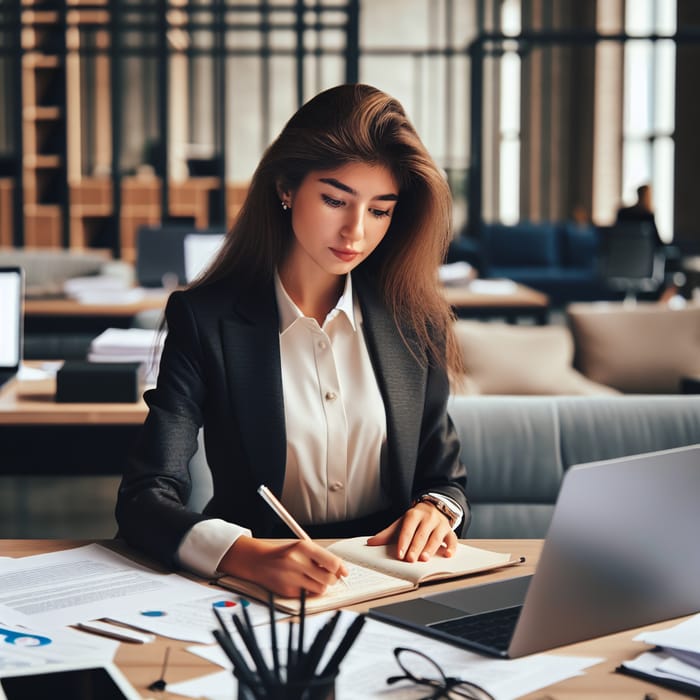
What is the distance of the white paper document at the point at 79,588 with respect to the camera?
1.31 meters

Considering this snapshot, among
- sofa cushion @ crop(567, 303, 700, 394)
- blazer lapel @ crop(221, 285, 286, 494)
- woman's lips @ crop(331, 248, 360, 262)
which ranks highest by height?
woman's lips @ crop(331, 248, 360, 262)

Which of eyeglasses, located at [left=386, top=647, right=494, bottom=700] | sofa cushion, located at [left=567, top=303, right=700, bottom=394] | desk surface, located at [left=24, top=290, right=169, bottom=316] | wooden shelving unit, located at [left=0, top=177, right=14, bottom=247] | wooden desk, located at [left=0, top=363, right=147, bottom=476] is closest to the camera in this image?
eyeglasses, located at [left=386, top=647, right=494, bottom=700]

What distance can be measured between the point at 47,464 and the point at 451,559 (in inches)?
90.4

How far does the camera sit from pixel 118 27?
8148mm

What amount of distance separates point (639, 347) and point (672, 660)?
3.80 meters

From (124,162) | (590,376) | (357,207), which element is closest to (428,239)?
(357,207)

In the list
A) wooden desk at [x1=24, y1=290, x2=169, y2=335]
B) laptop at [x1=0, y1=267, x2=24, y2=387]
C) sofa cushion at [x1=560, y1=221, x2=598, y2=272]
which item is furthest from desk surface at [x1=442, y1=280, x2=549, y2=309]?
sofa cushion at [x1=560, y1=221, x2=598, y2=272]

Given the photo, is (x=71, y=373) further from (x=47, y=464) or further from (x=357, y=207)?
(x=357, y=207)

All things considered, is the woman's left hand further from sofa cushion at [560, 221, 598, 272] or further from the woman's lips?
sofa cushion at [560, 221, 598, 272]

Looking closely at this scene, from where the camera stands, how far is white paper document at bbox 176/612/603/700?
3.61 feet

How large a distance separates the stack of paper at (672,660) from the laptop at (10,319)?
2.35m

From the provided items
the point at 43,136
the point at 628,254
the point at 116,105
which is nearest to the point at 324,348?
the point at 116,105

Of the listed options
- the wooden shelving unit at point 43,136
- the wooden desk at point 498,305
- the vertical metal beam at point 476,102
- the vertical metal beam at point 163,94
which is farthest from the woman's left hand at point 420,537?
the wooden shelving unit at point 43,136

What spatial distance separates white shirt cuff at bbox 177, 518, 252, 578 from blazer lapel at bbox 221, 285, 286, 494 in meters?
0.31
